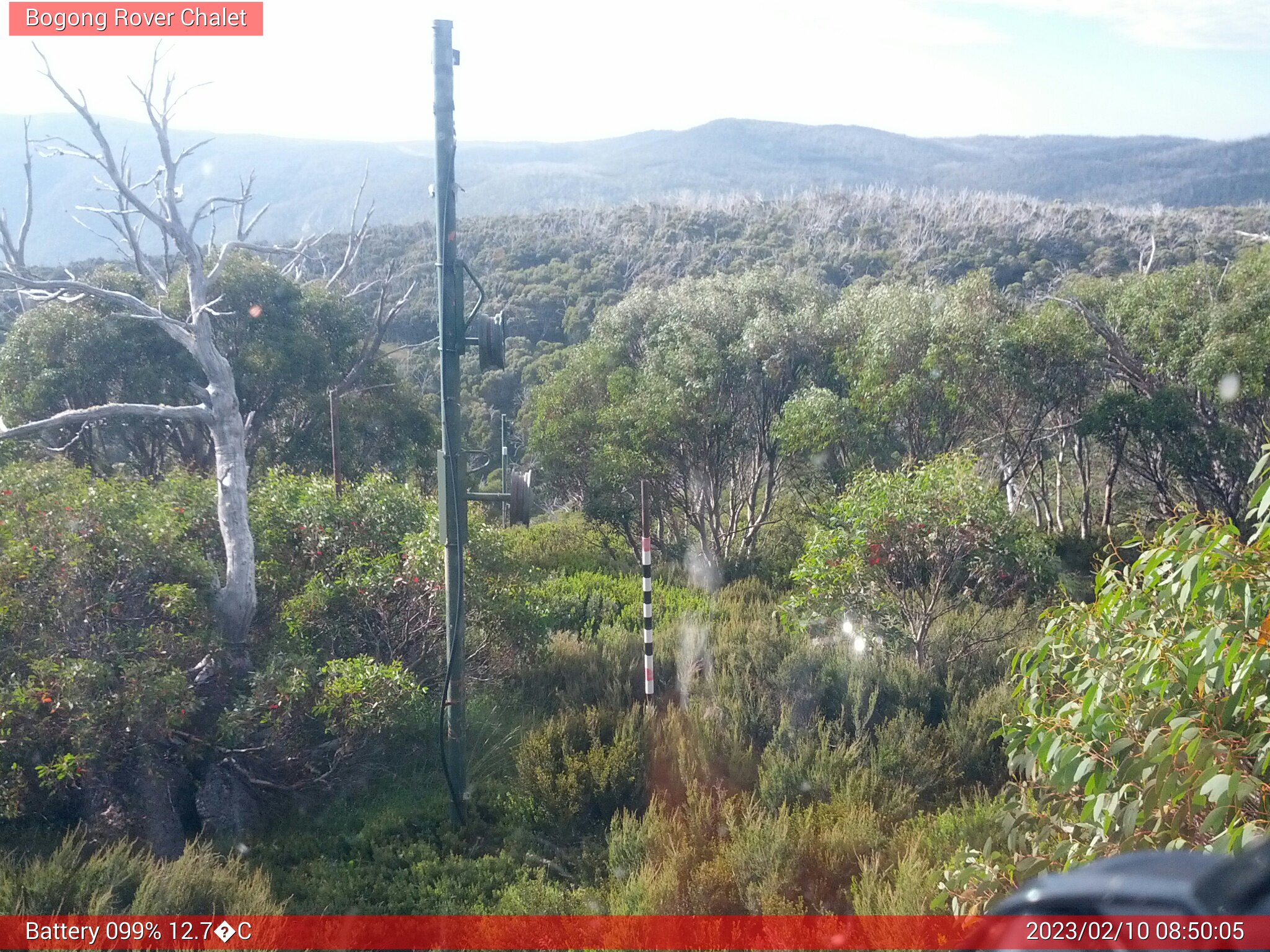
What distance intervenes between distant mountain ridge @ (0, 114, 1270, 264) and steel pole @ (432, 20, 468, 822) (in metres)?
38.1

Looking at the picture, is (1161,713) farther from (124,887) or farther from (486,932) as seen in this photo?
(124,887)

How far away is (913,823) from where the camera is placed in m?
5.12

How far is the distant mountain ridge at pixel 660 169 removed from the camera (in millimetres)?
51562

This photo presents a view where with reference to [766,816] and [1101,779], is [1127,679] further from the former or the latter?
[766,816]

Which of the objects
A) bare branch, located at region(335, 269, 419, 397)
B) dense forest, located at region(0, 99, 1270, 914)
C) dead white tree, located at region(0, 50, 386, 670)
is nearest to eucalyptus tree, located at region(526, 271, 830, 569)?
dense forest, located at region(0, 99, 1270, 914)

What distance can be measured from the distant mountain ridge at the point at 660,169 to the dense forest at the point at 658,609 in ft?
100

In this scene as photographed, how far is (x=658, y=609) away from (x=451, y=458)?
5467 mm

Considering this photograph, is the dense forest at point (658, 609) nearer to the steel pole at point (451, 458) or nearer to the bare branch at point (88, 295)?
the bare branch at point (88, 295)

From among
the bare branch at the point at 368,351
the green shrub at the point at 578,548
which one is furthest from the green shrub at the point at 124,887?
the bare branch at the point at 368,351

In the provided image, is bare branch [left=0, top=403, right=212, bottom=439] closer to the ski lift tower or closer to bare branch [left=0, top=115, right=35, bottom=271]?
bare branch [left=0, top=115, right=35, bottom=271]

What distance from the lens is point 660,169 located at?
8131 centimetres

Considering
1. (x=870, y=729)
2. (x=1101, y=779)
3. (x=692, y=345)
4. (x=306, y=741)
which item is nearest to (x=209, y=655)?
(x=306, y=741)

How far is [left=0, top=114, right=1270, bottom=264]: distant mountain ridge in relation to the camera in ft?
169
